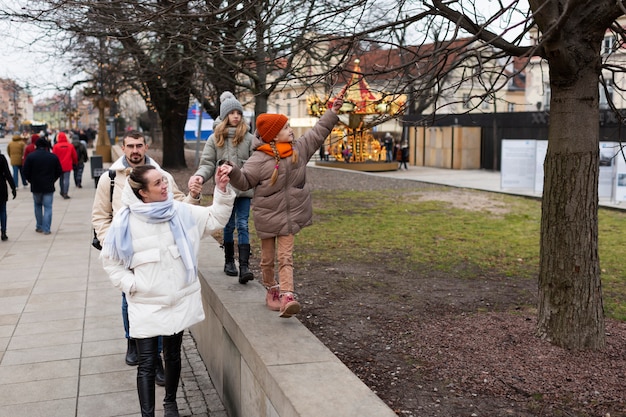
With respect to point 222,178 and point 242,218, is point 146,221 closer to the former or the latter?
point 222,178

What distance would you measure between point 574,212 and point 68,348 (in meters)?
4.37

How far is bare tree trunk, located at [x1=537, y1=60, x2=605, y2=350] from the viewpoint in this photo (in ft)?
16.0

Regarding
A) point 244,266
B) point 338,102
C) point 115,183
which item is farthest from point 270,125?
point 244,266

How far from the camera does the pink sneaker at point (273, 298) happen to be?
208 inches

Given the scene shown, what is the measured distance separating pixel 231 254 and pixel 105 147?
3130 cm

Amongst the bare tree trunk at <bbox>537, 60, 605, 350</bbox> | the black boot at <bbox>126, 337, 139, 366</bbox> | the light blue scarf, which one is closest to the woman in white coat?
the light blue scarf

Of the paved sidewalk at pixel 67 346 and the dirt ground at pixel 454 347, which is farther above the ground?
the dirt ground at pixel 454 347

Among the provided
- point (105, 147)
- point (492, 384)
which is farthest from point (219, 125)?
point (105, 147)

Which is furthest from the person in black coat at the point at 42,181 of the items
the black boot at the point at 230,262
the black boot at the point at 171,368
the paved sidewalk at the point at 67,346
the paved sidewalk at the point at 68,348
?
the black boot at the point at 171,368

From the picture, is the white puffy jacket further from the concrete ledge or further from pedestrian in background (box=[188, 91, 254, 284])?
pedestrian in background (box=[188, 91, 254, 284])

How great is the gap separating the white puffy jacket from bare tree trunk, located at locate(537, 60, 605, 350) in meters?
2.64

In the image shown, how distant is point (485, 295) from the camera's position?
274 inches

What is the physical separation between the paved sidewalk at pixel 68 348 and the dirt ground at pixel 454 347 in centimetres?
115

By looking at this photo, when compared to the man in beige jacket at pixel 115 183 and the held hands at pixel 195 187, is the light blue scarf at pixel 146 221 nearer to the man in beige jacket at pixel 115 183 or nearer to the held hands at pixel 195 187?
the held hands at pixel 195 187
